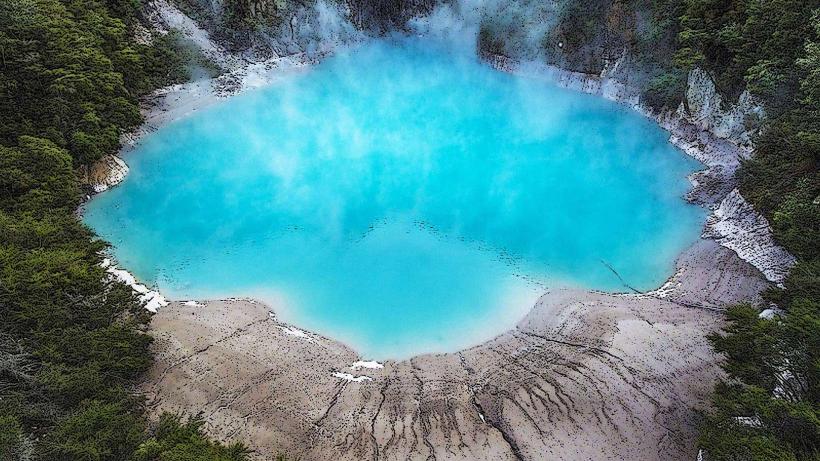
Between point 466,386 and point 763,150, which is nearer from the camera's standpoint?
point 466,386

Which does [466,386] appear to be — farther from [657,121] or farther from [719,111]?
[657,121]

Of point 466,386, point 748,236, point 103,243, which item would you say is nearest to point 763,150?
point 748,236

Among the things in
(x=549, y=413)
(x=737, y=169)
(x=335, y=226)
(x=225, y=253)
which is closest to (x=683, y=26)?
(x=737, y=169)

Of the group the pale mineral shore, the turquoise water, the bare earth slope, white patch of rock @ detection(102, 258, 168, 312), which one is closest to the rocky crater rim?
white patch of rock @ detection(102, 258, 168, 312)

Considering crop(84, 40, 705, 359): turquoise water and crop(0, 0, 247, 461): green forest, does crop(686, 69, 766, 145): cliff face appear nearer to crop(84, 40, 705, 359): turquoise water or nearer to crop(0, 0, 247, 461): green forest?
crop(84, 40, 705, 359): turquoise water

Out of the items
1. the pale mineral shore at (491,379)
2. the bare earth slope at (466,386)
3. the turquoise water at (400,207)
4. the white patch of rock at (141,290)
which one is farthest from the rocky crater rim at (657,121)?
the bare earth slope at (466,386)

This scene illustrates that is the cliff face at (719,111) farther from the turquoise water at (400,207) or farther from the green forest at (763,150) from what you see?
the turquoise water at (400,207)
